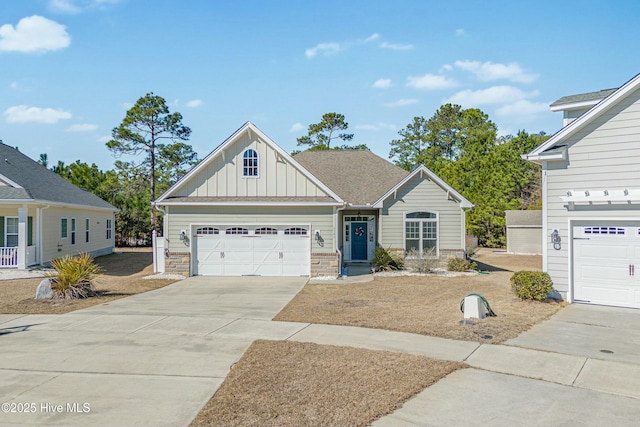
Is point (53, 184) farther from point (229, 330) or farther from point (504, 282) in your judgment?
point (504, 282)

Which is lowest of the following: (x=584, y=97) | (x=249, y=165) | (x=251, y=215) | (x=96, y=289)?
(x=96, y=289)

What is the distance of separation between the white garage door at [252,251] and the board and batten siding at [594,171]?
9232mm

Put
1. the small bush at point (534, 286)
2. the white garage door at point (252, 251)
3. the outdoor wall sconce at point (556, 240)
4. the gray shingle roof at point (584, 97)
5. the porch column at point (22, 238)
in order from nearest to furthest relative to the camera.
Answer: the small bush at point (534, 286) < the outdoor wall sconce at point (556, 240) < the gray shingle roof at point (584, 97) < the white garage door at point (252, 251) < the porch column at point (22, 238)

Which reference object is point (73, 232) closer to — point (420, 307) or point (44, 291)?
point (44, 291)

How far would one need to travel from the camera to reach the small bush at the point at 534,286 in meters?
11.9

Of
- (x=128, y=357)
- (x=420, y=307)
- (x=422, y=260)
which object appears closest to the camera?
(x=128, y=357)

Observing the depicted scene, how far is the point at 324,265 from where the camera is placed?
58.0 ft

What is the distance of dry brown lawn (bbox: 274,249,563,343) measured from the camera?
30.0 ft

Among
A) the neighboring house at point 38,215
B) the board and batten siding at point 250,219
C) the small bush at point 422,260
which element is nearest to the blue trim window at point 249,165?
the board and batten siding at point 250,219

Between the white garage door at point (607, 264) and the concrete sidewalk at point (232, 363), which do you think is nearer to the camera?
the concrete sidewalk at point (232, 363)

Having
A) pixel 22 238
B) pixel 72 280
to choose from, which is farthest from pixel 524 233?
pixel 22 238

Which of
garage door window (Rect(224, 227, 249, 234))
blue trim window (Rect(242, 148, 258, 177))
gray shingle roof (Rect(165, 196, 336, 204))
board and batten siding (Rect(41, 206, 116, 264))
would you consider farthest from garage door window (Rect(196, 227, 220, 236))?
board and batten siding (Rect(41, 206, 116, 264))

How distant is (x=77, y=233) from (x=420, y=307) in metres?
21.5

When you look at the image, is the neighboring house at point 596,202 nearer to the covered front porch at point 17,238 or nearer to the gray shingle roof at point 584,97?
the gray shingle roof at point 584,97
